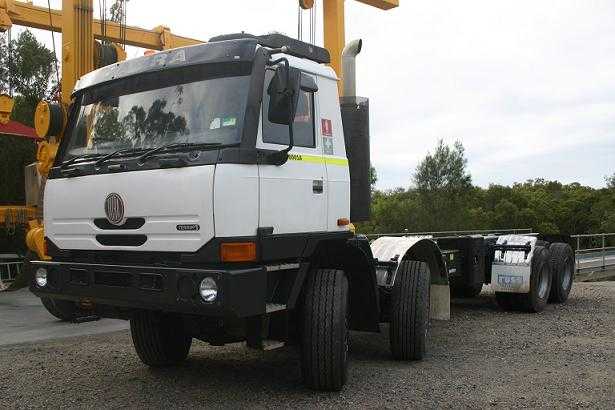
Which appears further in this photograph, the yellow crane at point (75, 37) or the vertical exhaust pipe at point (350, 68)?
the yellow crane at point (75, 37)

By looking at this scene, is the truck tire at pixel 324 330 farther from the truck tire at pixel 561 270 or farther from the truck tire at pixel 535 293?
the truck tire at pixel 561 270

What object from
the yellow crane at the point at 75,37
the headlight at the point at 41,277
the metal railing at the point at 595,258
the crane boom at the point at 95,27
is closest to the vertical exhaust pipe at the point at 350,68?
the yellow crane at the point at 75,37

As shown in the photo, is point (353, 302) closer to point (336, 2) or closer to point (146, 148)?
point (146, 148)

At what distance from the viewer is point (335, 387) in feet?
16.9

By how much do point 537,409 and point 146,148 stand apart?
11.5 ft

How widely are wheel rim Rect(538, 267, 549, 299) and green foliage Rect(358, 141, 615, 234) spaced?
36.5 m

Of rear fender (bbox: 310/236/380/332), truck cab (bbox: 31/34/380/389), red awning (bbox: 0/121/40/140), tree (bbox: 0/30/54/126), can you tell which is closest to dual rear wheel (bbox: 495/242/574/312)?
rear fender (bbox: 310/236/380/332)

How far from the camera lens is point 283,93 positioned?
4.40 metres

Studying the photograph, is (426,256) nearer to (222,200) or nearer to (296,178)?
(296,178)

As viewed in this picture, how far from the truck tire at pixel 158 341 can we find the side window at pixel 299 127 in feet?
7.41

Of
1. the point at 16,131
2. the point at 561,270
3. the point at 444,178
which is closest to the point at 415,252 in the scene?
the point at 561,270

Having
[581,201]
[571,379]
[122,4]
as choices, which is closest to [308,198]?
[571,379]

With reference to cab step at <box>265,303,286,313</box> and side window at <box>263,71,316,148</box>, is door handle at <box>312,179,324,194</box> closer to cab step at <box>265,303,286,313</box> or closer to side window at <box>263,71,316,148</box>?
side window at <box>263,71,316,148</box>

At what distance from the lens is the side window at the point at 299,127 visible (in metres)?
4.61
